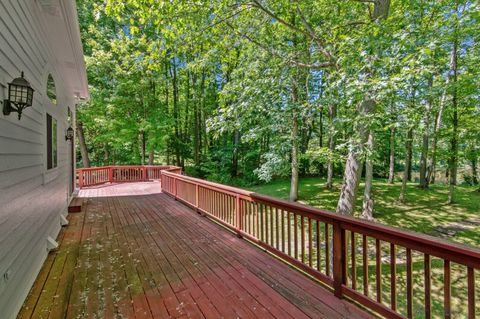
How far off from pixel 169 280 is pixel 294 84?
6.90m

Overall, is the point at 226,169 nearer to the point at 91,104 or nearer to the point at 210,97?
the point at 210,97

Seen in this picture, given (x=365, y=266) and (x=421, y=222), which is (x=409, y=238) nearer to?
(x=365, y=266)

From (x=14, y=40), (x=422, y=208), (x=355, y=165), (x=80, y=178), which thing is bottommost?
(x=422, y=208)

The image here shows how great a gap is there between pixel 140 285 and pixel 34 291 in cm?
108

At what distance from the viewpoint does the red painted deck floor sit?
209cm

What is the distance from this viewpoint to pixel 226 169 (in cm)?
1502

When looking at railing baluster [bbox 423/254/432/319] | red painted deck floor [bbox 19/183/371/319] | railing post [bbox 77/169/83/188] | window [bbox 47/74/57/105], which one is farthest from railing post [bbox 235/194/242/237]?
railing post [bbox 77/169/83/188]

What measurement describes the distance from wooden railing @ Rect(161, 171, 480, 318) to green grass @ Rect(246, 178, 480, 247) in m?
1.98

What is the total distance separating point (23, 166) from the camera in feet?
7.97

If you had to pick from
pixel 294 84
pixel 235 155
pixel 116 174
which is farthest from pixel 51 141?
pixel 235 155

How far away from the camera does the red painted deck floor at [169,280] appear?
6.86 ft

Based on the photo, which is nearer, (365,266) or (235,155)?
(365,266)

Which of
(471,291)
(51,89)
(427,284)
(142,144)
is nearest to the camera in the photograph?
(471,291)

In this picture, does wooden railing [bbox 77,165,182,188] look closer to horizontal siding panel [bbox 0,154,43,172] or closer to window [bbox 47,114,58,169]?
window [bbox 47,114,58,169]
